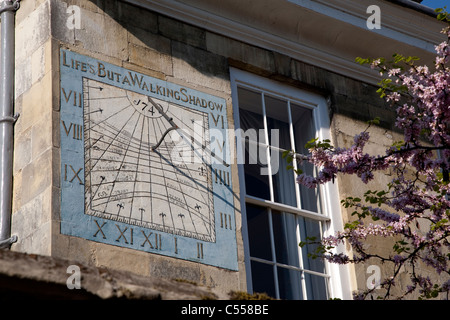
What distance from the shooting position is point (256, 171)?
28.2ft

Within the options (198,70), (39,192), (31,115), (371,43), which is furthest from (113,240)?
(371,43)

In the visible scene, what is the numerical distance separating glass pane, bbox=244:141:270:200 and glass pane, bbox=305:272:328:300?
0.81 metres

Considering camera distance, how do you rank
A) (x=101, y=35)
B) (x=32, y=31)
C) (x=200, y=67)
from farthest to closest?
1. (x=200, y=67)
2. (x=101, y=35)
3. (x=32, y=31)

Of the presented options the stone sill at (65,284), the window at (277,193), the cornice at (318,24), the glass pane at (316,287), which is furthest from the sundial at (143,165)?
the stone sill at (65,284)

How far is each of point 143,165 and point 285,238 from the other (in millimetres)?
1607

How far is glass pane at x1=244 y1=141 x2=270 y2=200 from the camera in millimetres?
8477

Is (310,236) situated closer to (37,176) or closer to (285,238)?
(285,238)

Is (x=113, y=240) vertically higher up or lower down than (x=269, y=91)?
lower down

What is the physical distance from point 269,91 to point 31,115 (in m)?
2.54

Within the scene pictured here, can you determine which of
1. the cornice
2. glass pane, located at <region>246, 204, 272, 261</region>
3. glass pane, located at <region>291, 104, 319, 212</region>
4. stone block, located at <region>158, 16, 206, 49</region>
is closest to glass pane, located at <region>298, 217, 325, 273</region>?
glass pane, located at <region>291, 104, 319, 212</region>

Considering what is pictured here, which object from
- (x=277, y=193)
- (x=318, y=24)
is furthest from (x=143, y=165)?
(x=318, y=24)
